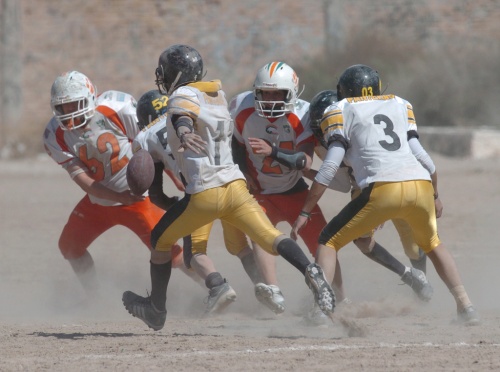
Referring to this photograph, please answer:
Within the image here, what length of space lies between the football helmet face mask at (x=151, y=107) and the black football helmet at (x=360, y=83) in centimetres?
151

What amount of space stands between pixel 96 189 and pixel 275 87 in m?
1.72

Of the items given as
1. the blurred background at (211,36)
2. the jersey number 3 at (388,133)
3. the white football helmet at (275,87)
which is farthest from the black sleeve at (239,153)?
the blurred background at (211,36)

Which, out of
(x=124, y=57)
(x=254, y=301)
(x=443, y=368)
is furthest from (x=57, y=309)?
(x=124, y=57)

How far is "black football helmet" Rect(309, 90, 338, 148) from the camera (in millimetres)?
7875

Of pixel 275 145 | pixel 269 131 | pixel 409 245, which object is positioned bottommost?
pixel 409 245

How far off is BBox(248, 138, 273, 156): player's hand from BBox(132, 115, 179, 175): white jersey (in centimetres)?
70

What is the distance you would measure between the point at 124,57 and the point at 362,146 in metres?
19.5

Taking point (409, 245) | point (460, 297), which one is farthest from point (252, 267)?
point (460, 297)

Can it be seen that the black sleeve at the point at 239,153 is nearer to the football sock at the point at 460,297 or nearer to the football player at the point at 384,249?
the football player at the point at 384,249

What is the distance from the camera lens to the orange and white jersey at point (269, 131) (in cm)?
809

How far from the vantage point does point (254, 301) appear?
8.93 m

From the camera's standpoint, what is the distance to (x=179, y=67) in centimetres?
710

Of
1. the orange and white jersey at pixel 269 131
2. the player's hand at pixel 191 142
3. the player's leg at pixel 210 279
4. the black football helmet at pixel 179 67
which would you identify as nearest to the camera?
the player's hand at pixel 191 142

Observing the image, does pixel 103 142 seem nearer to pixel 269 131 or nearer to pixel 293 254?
pixel 269 131
